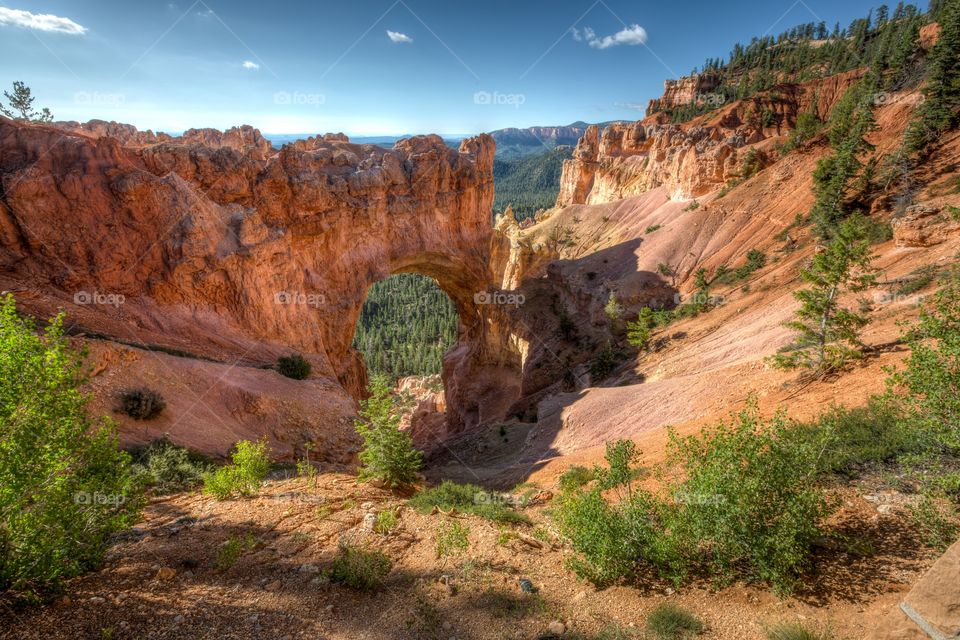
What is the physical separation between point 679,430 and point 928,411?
10847 millimetres

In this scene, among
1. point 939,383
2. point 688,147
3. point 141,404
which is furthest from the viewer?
point 688,147

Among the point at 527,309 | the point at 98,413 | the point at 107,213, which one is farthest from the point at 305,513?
the point at 527,309

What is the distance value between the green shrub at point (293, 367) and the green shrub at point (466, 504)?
13.8 meters

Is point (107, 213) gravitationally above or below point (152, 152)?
below

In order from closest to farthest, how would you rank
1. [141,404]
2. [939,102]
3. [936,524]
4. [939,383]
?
[939,383] → [936,524] → [141,404] → [939,102]

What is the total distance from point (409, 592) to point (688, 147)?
59.7 metres

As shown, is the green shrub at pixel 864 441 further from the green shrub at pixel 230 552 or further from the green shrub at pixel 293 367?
the green shrub at pixel 293 367

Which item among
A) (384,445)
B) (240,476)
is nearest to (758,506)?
(384,445)

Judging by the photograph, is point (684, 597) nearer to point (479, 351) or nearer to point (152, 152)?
point (152, 152)

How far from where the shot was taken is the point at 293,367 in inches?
974

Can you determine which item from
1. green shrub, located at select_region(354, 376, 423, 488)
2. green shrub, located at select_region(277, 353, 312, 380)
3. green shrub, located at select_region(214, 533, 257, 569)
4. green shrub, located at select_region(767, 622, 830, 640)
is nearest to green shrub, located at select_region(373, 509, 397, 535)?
green shrub, located at select_region(354, 376, 423, 488)

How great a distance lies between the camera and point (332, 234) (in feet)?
116

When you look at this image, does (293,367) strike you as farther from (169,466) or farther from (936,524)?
(936,524)

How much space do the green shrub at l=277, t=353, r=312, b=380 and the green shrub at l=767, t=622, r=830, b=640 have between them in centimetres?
2365
